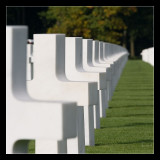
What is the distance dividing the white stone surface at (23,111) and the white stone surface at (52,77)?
54.1 inches

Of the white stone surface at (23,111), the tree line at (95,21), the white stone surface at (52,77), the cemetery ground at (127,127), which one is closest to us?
the white stone surface at (23,111)

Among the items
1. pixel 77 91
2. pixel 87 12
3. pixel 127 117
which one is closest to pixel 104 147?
pixel 77 91

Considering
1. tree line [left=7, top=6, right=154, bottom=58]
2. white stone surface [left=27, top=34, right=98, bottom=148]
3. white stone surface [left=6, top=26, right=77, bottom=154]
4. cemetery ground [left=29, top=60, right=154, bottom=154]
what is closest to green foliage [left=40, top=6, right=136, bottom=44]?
tree line [left=7, top=6, right=154, bottom=58]

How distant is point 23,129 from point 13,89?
0.86ft

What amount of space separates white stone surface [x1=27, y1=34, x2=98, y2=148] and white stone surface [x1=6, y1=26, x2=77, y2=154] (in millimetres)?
1375

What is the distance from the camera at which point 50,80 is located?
6.79 m

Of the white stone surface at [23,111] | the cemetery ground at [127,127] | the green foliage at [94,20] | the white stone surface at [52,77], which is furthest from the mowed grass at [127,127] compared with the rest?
the green foliage at [94,20]

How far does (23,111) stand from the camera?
17.2ft

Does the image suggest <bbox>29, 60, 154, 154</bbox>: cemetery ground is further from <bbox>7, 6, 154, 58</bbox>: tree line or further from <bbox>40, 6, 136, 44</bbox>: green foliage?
<bbox>40, 6, 136, 44</bbox>: green foliage

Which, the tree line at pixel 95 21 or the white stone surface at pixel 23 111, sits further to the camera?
the tree line at pixel 95 21

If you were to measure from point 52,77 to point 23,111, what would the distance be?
155cm

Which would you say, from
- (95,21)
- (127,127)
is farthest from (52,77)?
(95,21)

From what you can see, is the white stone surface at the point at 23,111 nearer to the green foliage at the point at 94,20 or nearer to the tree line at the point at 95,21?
the tree line at the point at 95,21

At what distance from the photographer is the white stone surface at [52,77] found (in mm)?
6672
